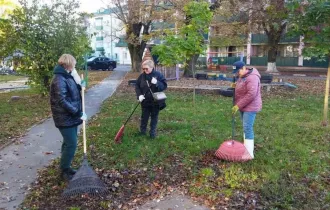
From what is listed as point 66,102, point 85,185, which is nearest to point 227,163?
point 85,185

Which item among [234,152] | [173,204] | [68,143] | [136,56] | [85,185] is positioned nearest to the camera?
[173,204]

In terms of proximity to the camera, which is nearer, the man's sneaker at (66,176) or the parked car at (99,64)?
the man's sneaker at (66,176)

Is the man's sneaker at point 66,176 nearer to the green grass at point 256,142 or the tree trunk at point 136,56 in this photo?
the green grass at point 256,142

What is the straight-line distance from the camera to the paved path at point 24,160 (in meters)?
4.56

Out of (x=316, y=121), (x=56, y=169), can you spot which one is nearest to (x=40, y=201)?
(x=56, y=169)

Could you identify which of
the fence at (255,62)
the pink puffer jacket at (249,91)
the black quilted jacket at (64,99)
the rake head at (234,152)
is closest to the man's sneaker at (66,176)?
the black quilted jacket at (64,99)

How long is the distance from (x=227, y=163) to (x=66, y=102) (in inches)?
108

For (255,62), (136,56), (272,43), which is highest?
(272,43)

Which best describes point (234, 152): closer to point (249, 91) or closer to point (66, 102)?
point (249, 91)

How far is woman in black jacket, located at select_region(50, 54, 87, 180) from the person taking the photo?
453 cm

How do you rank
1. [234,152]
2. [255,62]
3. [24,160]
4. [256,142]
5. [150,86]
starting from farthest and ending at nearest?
1. [255,62]
2. [256,142]
3. [150,86]
4. [24,160]
5. [234,152]

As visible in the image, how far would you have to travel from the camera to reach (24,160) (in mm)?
5898

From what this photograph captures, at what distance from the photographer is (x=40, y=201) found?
14.1ft

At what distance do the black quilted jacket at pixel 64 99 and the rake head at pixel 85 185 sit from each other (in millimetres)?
720
